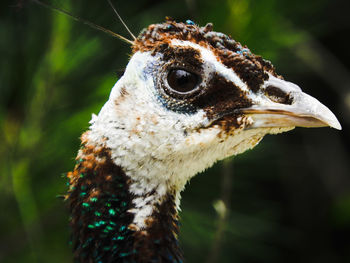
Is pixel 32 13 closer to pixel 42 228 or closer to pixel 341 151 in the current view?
pixel 42 228

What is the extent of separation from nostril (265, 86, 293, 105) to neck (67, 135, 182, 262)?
1.00ft

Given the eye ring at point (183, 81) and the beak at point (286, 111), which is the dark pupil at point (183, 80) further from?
the beak at point (286, 111)

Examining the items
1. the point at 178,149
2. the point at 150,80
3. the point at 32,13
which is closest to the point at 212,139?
the point at 178,149

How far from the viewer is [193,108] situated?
3.04ft

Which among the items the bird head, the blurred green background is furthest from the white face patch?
the blurred green background

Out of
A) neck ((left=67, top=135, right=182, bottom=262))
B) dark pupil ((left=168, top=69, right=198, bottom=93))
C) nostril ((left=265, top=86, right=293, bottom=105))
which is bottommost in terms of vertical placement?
neck ((left=67, top=135, right=182, bottom=262))

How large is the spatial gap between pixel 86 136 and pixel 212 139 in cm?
29

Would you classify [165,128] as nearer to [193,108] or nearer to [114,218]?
[193,108]

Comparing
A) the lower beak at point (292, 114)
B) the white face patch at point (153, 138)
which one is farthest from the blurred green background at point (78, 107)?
the lower beak at point (292, 114)

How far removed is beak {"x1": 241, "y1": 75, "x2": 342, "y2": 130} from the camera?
2.94ft

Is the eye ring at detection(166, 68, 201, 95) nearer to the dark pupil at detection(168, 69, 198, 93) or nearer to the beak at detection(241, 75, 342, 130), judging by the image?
the dark pupil at detection(168, 69, 198, 93)

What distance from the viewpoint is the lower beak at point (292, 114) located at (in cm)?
90

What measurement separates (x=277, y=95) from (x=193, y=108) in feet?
0.57

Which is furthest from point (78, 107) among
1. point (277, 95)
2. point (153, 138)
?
point (277, 95)
